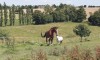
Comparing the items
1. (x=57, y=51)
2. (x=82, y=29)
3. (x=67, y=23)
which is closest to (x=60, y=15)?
(x=67, y=23)

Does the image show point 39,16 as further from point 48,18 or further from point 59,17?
point 59,17

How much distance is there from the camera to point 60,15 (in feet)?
394

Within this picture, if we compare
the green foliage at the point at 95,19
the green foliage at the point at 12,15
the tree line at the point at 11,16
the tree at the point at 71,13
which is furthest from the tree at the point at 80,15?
the green foliage at the point at 12,15

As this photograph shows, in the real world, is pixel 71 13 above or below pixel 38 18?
above

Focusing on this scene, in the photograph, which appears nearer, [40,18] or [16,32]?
[16,32]

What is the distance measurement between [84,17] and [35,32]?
27859 mm

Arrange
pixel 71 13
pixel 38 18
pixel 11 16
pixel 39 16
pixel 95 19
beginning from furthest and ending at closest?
pixel 71 13
pixel 38 18
pixel 11 16
pixel 39 16
pixel 95 19

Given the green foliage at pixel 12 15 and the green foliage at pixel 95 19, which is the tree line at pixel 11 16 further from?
the green foliage at pixel 95 19

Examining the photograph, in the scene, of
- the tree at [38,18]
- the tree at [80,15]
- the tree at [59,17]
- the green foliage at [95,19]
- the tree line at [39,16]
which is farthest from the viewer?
the tree at [80,15]

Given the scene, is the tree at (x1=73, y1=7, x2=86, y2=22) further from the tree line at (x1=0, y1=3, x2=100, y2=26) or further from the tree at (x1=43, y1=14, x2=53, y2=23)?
the tree at (x1=43, y1=14, x2=53, y2=23)

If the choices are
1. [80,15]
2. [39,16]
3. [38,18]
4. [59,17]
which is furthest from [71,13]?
[39,16]

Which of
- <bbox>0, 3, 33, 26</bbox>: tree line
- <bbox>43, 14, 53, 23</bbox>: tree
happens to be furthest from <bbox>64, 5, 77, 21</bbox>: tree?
<bbox>0, 3, 33, 26</bbox>: tree line

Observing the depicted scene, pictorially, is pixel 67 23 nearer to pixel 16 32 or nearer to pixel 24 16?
pixel 24 16

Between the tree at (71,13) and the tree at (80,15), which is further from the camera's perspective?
the tree at (71,13)
